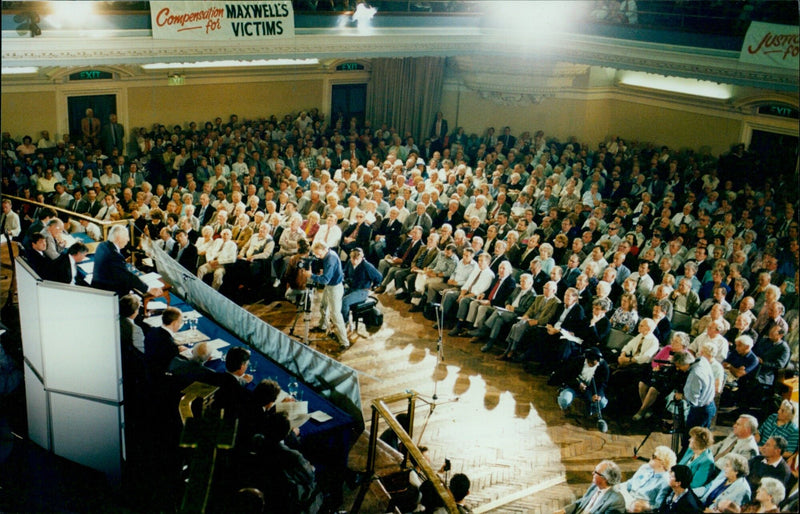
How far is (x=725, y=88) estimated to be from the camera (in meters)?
13.0

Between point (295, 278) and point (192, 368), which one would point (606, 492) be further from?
point (295, 278)

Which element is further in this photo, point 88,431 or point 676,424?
point 676,424

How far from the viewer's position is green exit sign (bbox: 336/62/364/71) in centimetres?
1691

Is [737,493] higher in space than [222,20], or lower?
lower

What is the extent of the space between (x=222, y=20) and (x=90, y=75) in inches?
184

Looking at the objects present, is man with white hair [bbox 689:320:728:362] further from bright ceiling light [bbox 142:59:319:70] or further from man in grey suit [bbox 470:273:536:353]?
bright ceiling light [bbox 142:59:319:70]

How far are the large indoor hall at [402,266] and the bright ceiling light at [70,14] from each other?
0.12 ft

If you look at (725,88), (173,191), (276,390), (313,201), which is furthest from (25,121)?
(725,88)

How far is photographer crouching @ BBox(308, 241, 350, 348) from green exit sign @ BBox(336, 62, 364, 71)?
9958mm

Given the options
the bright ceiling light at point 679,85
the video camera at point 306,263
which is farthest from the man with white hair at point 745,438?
the bright ceiling light at point 679,85

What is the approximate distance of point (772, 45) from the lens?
957cm

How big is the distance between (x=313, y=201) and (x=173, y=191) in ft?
6.44

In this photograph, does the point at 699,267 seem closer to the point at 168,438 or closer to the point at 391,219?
the point at 391,219

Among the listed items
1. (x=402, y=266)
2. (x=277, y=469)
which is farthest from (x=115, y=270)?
(x=402, y=266)
